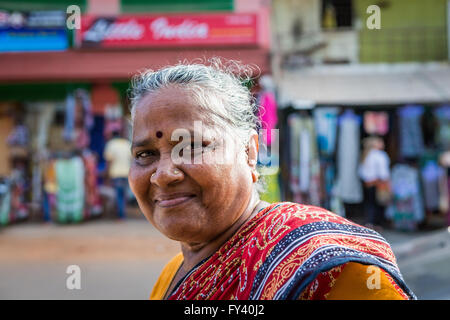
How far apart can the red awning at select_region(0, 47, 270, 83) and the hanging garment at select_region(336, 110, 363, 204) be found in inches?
86.5

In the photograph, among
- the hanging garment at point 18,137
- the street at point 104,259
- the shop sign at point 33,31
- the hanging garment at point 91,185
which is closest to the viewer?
the street at point 104,259

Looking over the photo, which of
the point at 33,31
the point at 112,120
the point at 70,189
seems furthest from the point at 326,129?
the point at 33,31

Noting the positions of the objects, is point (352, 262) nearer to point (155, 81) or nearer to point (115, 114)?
point (155, 81)

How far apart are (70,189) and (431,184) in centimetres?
633

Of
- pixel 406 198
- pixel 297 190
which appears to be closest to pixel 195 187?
pixel 297 190

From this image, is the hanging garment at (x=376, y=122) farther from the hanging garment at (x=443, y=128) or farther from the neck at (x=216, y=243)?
the neck at (x=216, y=243)

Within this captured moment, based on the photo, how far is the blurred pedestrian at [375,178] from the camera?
7782 millimetres

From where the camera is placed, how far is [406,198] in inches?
310

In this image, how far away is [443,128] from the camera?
25.9 feet

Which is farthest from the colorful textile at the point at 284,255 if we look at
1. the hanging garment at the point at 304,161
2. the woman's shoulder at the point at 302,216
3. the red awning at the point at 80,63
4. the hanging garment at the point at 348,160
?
the red awning at the point at 80,63

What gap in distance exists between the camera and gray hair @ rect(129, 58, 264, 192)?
1190 millimetres

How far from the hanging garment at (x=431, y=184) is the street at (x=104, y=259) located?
0.68 metres

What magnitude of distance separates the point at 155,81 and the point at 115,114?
8042 millimetres

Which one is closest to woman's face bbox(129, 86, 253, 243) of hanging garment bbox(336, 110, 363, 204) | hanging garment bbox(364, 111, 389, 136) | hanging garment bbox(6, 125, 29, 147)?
hanging garment bbox(336, 110, 363, 204)
